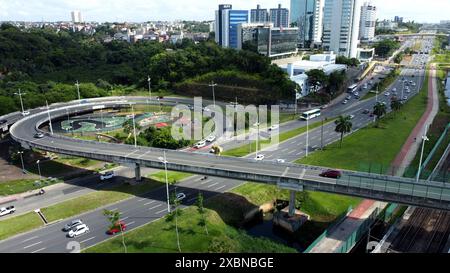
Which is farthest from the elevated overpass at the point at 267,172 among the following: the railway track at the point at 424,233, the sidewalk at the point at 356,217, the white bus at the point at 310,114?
the white bus at the point at 310,114

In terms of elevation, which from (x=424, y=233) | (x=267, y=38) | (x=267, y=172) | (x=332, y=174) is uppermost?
(x=267, y=38)

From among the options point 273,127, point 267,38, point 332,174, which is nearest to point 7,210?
point 332,174

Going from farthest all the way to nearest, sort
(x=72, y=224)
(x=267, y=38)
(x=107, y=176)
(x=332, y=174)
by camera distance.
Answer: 1. (x=267, y=38)
2. (x=107, y=176)
3. (x=332, y=174)
4. (x=72, y=224)

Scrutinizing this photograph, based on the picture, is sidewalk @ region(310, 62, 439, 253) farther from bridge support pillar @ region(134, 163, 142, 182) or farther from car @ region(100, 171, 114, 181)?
car @ region(100, 171, 114, 181)

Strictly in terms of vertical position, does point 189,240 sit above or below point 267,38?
below

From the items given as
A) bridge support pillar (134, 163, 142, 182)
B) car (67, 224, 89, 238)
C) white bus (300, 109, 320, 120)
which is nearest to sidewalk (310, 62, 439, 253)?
white bus (300, 109, 320, 120)

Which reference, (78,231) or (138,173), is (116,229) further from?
(138,173)

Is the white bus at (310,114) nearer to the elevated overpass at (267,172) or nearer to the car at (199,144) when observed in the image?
the car at (199,144)
